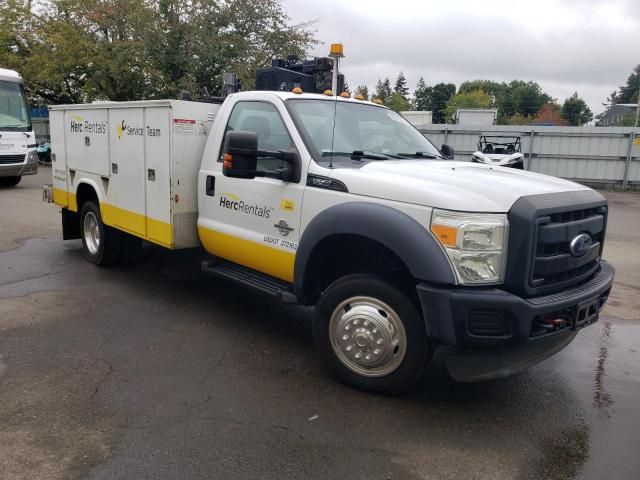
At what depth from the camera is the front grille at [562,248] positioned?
3379mm

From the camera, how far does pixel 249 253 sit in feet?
15.6

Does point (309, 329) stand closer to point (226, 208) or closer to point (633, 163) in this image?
point (226, 208)

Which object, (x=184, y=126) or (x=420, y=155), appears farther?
(x=184, y=126)

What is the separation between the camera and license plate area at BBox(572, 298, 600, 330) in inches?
140

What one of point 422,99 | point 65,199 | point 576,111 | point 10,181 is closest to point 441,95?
point 422,99

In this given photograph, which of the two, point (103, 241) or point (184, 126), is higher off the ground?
point (184, 126)

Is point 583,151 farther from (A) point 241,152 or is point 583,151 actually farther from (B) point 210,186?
(A) point 241,152

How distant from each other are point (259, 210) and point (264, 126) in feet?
2.44

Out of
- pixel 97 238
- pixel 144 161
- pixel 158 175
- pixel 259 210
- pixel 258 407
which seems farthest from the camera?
pixel 97 238

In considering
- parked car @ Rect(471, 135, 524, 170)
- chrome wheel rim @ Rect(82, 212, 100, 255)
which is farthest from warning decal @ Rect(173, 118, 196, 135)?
parked car @ Rect(471, 135, 524, 170)

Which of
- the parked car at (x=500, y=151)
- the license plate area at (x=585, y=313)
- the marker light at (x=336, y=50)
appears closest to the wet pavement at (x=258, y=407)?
the license plate area at (x=585, y=313)

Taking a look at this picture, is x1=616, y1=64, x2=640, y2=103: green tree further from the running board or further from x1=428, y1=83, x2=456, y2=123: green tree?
the running board

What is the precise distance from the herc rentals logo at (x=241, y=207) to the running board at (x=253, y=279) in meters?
0.56

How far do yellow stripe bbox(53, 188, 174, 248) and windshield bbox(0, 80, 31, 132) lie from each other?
9662 mm
